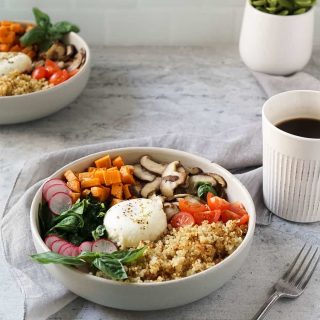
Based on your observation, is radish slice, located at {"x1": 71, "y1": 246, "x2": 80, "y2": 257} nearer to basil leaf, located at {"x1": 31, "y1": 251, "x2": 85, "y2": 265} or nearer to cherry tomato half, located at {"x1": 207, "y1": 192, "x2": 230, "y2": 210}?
basil leaf, located at {"x1": 31, "y1": 251, "x2": 85, "y2": 265}

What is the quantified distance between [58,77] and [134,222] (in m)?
0.71

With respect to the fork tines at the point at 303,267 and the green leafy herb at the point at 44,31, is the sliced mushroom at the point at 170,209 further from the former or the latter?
the green leafy herb at the point at 44,31

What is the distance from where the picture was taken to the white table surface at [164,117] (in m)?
1.39

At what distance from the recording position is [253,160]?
180cm

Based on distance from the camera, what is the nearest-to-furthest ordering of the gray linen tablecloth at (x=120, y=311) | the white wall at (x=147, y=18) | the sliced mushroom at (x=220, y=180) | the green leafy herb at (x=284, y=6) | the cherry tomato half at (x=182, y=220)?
the gray linen tablecloth at (x=120, y=311) → the cherry tomato half at (x=182, y=220) → the sliced mushroom at (x=220, y=180) → the green leafy herb at (x=284, y=6) → the white wall at (x=147, y=18)

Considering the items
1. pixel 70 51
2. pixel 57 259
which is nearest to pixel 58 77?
pixel 70 51

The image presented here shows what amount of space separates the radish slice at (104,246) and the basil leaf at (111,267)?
86mm

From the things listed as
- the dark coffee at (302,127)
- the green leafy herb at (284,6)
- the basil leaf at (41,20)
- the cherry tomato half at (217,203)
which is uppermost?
the green leafy herb at (284,6)

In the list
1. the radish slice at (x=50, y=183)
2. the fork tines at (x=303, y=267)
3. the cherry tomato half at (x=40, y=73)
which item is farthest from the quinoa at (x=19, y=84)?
the fork tines at (x=303, y=267)

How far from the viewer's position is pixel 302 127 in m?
1.63

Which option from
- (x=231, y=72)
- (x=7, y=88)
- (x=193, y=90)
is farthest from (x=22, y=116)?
(x=231, y=72)

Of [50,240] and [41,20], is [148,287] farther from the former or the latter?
[41,20]

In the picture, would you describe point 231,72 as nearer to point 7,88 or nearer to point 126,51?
point 126,51

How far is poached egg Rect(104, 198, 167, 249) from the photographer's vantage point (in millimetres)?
1430
